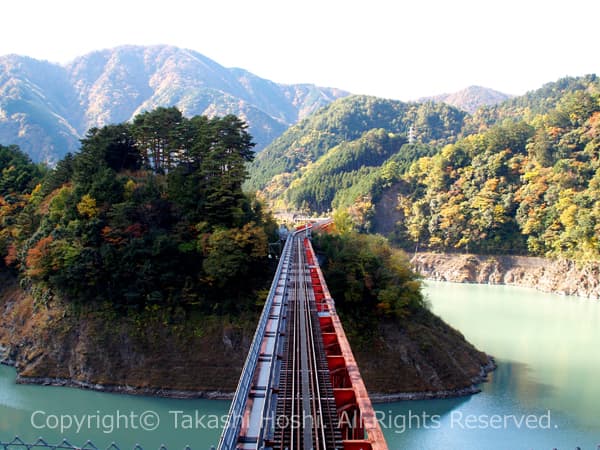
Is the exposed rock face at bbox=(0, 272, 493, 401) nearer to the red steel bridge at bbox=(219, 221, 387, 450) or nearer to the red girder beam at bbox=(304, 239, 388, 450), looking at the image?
the red steel bridge at bbox=(219, 221, 387, 450)

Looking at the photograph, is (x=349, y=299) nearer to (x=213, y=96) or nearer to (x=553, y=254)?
(x=553, y=254)

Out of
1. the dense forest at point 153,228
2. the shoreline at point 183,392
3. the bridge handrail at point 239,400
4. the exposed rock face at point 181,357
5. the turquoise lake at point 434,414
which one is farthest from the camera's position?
the dense forest at point 153,228

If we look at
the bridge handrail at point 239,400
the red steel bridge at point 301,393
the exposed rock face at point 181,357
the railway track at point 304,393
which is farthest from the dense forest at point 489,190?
the bridge handrail at point 239,400

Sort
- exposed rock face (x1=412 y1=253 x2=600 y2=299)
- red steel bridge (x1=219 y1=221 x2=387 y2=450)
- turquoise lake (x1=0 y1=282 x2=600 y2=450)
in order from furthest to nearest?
exposed rock face (x1=412 y1=253 x2=600 y2=299)
turquoise lake (x1=0 y1=282 x2=600 y2=450)
red steel bridge (x1=219 y1=221 x2=387 y2=450)

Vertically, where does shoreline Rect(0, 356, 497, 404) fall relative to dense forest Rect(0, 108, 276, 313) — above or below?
below

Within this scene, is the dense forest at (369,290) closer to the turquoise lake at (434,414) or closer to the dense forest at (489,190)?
the turquoise lake at (434,414)

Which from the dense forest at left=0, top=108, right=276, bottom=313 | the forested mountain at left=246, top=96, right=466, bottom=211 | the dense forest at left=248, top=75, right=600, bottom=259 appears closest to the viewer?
the dense forest at left=0, top=108, right=276, bottom=313

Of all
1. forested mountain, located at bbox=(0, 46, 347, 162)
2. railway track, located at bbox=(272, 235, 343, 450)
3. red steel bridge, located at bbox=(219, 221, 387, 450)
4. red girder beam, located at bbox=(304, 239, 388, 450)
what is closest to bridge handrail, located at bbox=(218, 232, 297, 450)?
red steel bridge, located at bbox=(219, 221, 387, 450)
